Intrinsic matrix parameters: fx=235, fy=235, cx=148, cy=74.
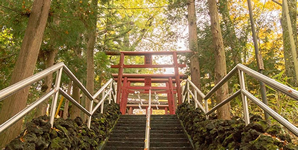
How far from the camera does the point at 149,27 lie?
19938 mm

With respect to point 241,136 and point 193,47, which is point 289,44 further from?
point 241,136

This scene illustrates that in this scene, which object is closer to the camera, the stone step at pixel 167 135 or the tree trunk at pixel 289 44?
the stone step at pixel 167 135

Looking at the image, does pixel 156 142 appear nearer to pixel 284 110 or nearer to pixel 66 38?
pixel 284 110

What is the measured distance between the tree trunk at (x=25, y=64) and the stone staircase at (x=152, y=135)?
5.98ft

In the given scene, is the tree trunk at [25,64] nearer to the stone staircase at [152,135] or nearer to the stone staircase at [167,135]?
the stone staircase at [152,135]

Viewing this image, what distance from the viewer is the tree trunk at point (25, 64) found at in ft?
13.5

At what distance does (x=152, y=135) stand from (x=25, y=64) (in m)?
3.14

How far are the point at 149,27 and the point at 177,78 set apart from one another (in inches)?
451

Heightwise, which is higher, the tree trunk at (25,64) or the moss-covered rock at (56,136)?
the tree trunk at (25,64)

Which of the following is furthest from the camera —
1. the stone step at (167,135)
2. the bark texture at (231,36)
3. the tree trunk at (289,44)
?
the bark texture at (231,36)

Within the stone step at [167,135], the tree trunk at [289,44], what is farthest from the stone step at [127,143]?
the tree trunk at [289,44]

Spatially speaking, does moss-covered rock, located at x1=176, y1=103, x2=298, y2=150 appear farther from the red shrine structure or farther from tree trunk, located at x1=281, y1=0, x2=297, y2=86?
tree trunk, located at x1=281, y1=0, x2=297, y2=86

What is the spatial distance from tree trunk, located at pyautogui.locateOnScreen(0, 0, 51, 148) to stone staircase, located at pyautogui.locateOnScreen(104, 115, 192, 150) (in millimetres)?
1822

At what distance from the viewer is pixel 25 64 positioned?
4512mm
